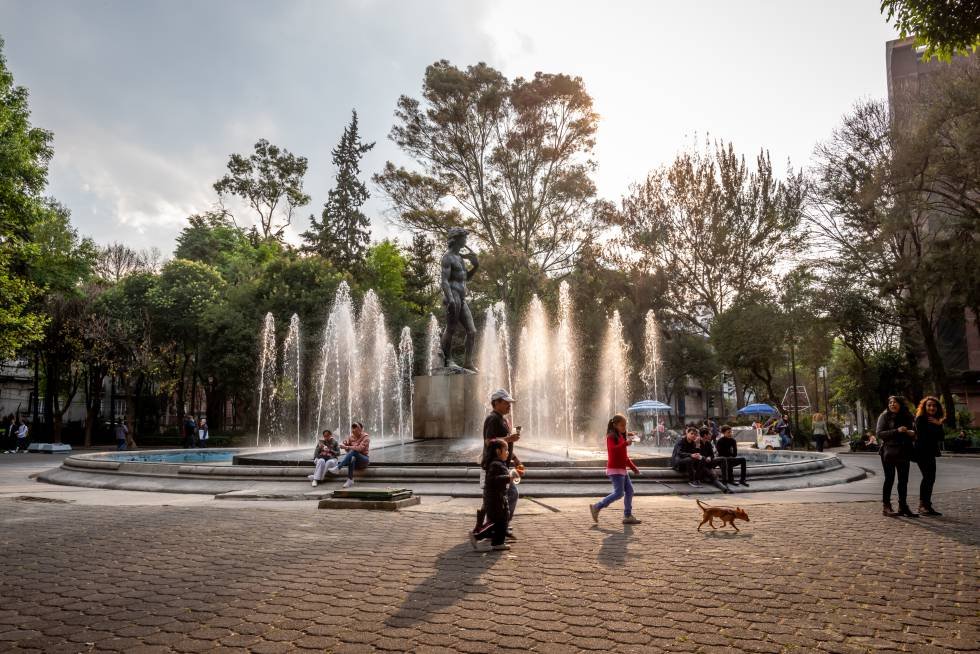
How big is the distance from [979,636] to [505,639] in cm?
298

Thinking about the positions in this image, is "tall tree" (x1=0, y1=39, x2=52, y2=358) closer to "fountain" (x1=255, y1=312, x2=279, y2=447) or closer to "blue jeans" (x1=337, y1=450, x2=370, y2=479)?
"fountain" (x1=255, y1=312, x2=279, y2=447)

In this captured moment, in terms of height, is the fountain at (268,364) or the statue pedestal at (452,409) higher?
the fountain at (268,364)

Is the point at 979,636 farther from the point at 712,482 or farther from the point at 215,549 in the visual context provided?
the point at 712,482

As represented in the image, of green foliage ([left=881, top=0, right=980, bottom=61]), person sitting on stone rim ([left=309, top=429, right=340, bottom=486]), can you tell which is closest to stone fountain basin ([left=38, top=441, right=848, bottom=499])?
person sitting on stone rim ([left=309, top=429, right=340, bottom=486])

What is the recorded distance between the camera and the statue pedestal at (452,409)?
1697 centimetres

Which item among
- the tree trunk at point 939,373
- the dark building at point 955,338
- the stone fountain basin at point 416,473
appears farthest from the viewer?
the dark building at point 955,338

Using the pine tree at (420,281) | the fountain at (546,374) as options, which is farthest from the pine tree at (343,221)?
the fountain at (546,374)

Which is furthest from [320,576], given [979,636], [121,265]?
[121,265]

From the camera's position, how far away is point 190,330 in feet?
131

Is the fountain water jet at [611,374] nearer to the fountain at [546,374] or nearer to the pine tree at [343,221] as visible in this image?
the fountain at [546,374]

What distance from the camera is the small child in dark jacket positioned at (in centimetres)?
675

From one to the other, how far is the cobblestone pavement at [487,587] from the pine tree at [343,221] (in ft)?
124

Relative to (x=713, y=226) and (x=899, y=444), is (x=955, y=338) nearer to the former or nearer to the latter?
(x=713, y=226)

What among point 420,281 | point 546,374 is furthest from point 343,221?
point 546,374
